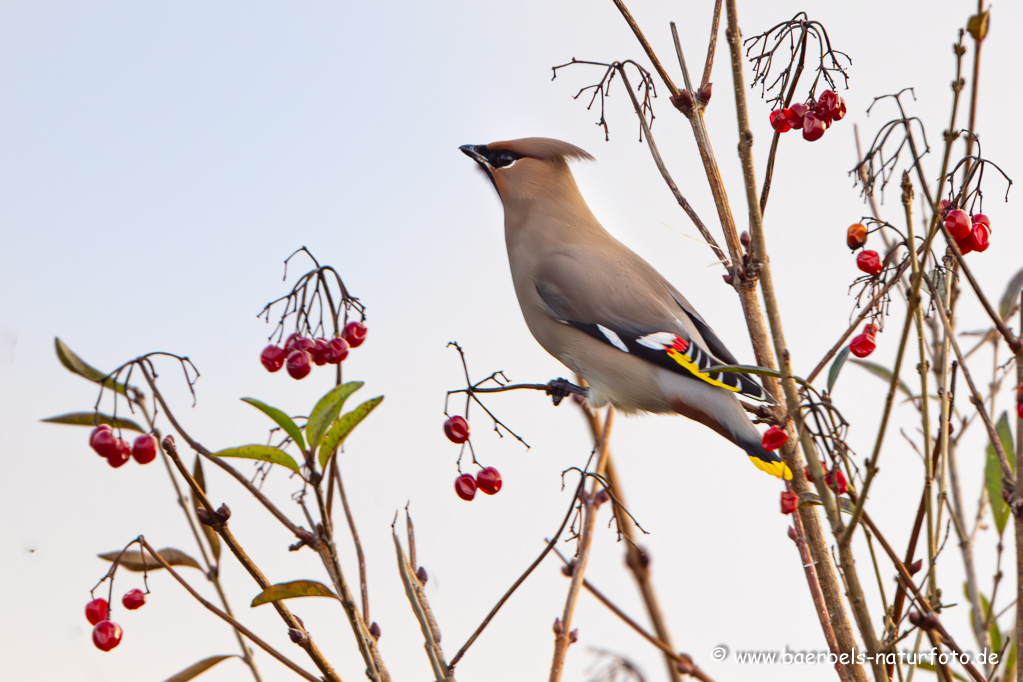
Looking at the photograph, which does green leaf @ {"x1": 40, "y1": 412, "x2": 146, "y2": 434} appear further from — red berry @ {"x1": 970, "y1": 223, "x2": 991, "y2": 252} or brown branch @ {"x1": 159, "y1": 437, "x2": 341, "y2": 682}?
red berry @ {"x1": 970, "y1": 223, "x2": 991, "y2": 252}

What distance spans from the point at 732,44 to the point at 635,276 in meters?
1.18

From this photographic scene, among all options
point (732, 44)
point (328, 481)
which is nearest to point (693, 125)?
point (732, 44)

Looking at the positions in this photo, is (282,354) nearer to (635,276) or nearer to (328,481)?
(328,481)

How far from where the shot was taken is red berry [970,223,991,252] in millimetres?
1439

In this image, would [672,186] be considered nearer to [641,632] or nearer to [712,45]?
[712,45]

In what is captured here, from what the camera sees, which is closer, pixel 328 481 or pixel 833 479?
pixel 833 479

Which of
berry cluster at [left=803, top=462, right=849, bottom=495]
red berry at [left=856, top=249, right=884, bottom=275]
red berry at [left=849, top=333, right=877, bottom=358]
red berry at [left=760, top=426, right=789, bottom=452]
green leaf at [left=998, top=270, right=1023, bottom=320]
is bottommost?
berry cluster at [left=803, top=462, right=849, bottom=495]

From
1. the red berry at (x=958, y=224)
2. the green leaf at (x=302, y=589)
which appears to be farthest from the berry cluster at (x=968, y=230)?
the green leaf at (x=302, y=589)

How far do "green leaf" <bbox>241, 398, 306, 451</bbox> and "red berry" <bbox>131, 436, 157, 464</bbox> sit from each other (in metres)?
0.28

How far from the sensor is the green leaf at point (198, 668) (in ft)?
4.11

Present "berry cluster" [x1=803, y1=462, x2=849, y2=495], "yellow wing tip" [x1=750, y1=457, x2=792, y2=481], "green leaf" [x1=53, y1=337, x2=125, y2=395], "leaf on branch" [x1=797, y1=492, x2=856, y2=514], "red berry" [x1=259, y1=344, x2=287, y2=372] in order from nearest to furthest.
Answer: "berry cluster" [x1=803, y1=462, x2=849, y2=495]
"leaf on branch" [x1=797, y1=492, x2=856, y2=514]
"green leaf" [x1=53, y1=337, x2=125, y2=395]
"red berry" [x1=259, y1=344, x2=287, y2=372]
"yellow wing tip" [x1=750, y1=457, x2=792, y2=481]

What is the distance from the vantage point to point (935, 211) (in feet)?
3.15

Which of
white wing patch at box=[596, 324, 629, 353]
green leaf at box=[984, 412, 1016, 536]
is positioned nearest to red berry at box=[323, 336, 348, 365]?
white wing patch at box=[596, 324, 629, 353]

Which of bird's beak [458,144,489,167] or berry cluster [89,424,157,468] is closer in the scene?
berry cluster [89,424,157,468]
